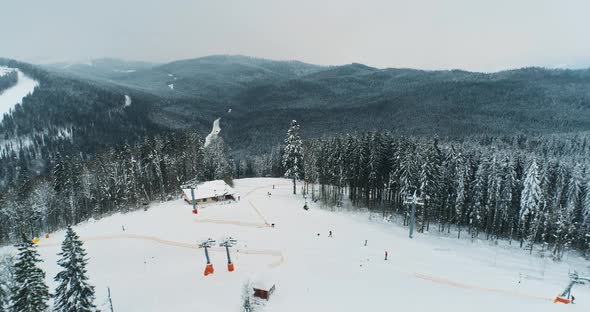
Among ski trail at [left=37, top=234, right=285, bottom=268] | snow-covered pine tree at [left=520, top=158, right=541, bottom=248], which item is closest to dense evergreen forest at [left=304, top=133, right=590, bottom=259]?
snow-covered pine tree at [left=520, top=158, right=541, bottom=248]

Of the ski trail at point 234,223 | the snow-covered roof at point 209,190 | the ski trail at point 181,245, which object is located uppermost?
the snow-covered roof at point 209,190

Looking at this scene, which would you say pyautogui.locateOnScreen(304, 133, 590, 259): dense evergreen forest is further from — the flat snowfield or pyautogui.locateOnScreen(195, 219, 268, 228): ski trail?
pyautogui.locateOnScreen(195, 219, 268, 228): ski trail

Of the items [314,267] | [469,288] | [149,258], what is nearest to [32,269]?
[149,258]

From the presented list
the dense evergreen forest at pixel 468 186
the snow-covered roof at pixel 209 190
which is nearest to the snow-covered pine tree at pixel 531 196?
the dense evergreen forest at pixel 468 186

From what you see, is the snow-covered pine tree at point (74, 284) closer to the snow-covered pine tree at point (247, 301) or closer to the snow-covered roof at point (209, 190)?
the snow-covered pine tree at point (247, 301)

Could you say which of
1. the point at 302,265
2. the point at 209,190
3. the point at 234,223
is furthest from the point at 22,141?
the point at 302,265

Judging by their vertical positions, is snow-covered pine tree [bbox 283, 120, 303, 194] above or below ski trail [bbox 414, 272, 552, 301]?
above
